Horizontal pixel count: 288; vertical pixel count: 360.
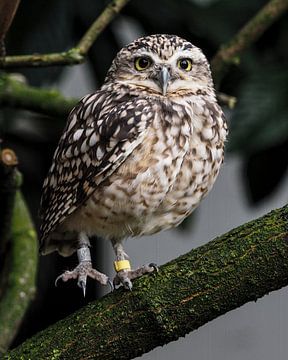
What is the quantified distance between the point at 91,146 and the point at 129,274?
1.17 feet

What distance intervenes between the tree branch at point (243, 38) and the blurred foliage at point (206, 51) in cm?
8

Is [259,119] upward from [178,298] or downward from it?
upward

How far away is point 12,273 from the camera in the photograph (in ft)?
10.9

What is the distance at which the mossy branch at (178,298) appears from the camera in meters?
2.39

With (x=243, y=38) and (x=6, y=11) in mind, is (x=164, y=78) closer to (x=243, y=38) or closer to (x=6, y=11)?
(x=6, y=11)

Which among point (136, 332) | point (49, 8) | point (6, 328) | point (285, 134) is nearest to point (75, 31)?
point (49, 8)

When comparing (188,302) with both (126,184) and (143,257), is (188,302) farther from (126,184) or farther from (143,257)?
(143,257)

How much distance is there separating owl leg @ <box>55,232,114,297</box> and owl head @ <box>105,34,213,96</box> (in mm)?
415

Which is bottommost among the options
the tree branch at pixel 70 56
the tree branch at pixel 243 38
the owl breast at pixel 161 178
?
the owl breast at pixel 161 178

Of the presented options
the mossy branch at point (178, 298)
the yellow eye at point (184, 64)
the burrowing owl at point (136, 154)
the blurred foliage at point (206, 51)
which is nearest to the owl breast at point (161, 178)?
the burrowing owl at point (136, 154)

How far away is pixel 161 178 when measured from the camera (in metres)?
2.76

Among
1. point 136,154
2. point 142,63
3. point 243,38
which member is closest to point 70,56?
point 142,63

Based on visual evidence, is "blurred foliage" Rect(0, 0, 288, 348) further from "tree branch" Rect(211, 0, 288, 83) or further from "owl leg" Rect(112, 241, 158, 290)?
"owl leg" Rect(112, 241, 158, 290)

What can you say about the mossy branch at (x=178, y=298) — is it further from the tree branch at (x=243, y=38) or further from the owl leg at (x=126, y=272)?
the tree branch at (x=243, y=38)
